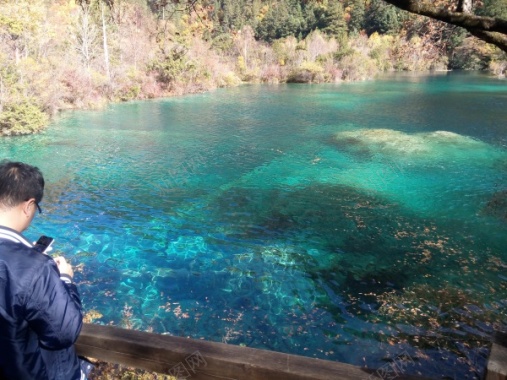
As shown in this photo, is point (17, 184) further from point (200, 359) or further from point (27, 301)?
point (200, 359)

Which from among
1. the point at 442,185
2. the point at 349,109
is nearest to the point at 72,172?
the point at 442,185

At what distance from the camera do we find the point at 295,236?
8.60 meters

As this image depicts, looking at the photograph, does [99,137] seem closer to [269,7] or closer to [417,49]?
[417,49]

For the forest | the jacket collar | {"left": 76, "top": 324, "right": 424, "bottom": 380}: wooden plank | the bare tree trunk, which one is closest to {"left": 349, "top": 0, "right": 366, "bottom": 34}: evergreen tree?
the forest

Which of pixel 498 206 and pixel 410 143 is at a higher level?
pixel 410 143

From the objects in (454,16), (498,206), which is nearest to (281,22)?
(498,206)

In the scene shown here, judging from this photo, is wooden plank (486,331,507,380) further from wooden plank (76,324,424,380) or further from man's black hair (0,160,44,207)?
man's black hair (0,160,44,207)

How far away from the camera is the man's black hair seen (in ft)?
5.91

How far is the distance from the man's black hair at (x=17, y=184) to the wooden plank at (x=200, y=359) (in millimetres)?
771

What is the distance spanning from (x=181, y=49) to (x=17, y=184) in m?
39.2

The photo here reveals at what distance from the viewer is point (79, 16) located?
34.4 metres

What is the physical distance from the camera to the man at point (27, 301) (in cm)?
158

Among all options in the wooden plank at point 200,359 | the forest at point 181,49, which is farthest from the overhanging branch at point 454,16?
the wooden plank at point 200,359

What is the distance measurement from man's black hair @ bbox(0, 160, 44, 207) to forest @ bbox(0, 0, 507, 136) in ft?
11.9
